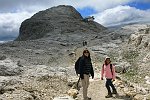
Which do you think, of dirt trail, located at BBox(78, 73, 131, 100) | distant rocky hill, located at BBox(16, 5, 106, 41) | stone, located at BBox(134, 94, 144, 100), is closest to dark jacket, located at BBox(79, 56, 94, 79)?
dirt trail, located at BBox(78, 73, 131, 100)

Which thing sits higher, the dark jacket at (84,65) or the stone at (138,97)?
the dark jacket at (84,65)

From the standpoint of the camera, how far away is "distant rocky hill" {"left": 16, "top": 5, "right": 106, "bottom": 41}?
73625 mm

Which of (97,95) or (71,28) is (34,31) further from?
(97,95)

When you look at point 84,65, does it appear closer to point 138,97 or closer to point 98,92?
point 98,92

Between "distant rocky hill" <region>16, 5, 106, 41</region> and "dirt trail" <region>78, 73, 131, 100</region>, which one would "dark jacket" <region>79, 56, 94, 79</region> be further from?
"distant rocky hill" <region>16, 5, 106, 41</region>

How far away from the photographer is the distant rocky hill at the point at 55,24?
7362cm

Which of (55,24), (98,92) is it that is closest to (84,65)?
(98,92)

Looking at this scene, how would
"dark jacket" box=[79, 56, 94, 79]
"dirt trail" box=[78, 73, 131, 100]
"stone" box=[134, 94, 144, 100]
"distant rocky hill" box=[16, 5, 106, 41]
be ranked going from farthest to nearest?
"distant rocky hill" box=[16, 5, 106, 41] → "dirt trail" box=[78, 73, 131, 100] → "stone" box=[134, 94, 144, 100] → "dark jacket" box=[79, 56, 94, 79]

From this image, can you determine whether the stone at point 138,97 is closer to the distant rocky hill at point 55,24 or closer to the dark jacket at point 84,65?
the dark jacket at point 84,65

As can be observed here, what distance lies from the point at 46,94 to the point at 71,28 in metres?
50.0

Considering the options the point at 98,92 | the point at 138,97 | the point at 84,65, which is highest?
the point at 84,65

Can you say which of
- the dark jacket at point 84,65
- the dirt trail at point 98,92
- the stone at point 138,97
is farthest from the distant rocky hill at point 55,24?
the dark jacket at point 84,65

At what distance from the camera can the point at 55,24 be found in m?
77.0

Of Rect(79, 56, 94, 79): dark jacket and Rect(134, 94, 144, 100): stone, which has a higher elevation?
Rect(79, 56, 94, 79): dark jacket
